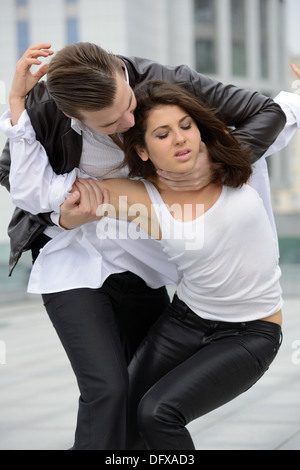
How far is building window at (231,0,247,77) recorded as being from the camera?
29531 millimetres

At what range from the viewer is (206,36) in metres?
29.6

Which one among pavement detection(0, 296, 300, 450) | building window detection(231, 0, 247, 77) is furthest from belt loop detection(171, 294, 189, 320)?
building window detection(231, 0, 247, 77)

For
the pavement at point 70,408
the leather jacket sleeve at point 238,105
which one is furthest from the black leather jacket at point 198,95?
the pavement at point 70,408

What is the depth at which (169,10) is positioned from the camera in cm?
2998

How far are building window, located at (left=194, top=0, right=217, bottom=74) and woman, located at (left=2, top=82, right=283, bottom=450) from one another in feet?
89.1

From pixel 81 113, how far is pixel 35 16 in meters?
26.9

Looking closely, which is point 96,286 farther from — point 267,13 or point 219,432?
point 267,13

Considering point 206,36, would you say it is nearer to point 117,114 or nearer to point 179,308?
point 179,308

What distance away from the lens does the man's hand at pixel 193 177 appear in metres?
2.75

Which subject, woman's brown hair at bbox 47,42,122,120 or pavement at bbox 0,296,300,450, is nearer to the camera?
woman's brown hair at bbox 47,42,122,120

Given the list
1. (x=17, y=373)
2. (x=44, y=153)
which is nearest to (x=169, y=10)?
(x=17, y=373)

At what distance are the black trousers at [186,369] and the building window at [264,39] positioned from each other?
28.6 meters

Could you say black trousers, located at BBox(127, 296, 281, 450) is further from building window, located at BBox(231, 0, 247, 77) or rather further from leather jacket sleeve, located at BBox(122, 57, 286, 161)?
building window, located at BBox(231, 0, 247, 77)
